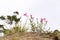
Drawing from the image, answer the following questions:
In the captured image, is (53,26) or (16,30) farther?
(53,26)

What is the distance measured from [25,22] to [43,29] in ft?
1.46

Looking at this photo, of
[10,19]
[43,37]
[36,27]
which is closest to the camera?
[43,37]

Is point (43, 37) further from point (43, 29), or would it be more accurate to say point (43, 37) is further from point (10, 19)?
point (10, 19)

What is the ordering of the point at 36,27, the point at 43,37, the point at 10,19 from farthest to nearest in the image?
1. the point at 10,19
2. the point at 36,27
3. the point at 43,37

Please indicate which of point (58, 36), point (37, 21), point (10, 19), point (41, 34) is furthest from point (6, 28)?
point (58, 36)

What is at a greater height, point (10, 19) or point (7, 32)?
point (10, 19)

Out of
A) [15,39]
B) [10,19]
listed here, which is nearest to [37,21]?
[10,19]

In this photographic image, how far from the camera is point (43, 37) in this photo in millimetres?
2473

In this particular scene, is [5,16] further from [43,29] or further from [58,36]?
[58,36]

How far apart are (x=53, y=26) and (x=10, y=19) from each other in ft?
2.46

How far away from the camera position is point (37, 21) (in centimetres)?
302

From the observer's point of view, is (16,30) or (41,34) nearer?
(41,34)

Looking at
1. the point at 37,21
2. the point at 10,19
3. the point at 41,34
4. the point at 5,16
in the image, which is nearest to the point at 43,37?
the point at 41,34

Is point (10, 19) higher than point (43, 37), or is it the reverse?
point (10, 19)
